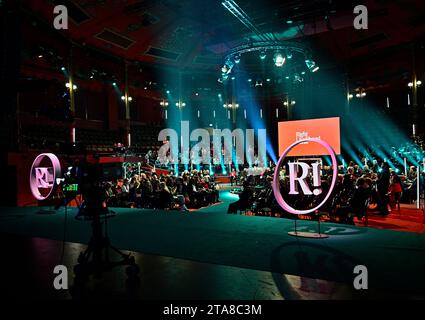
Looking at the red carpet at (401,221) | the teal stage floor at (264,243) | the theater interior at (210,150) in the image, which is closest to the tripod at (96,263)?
the theater interior at (210,150)

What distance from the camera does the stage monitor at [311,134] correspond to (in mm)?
13742

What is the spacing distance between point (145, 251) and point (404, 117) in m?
19.0

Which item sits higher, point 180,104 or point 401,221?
point 180,104

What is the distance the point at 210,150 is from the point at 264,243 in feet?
55.3

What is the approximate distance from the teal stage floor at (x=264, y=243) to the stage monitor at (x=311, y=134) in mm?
7445

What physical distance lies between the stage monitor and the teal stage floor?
293 inches

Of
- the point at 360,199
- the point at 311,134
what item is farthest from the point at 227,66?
the point at 360,199

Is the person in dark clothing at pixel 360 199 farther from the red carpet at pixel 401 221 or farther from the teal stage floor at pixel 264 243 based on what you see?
the red carpet at pixel 401 221

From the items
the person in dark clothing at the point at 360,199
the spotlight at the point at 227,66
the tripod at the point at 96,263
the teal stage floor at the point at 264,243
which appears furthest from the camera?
the spotlight at the point at 227,66

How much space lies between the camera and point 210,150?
71.6ft

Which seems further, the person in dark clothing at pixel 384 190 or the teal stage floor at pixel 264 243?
the person in dark clothing at pixel 384 190

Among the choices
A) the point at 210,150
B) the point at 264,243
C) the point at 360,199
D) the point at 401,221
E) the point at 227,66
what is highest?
the point at 227,66

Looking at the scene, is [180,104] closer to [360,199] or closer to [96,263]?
[360,199]

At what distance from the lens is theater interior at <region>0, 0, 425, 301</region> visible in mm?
3816
